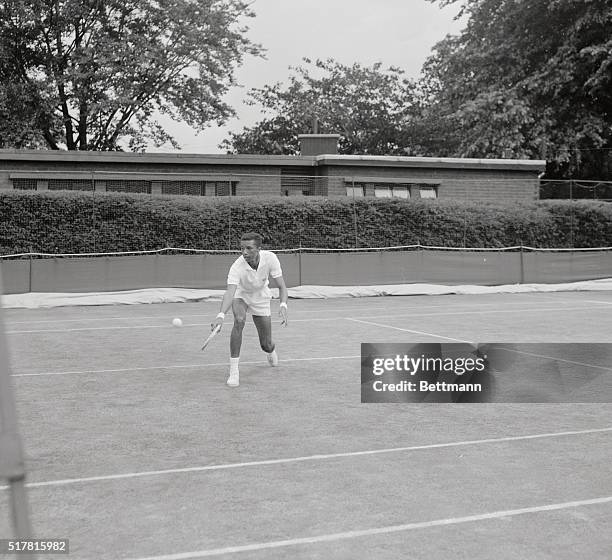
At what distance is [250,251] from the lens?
10430 millimetres

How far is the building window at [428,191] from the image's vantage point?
3381 cm

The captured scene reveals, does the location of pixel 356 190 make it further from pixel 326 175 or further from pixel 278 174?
pixel 278 174

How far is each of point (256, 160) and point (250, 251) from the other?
2117cm

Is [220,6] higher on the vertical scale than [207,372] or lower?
higher

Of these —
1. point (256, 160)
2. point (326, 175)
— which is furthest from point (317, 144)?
point (256, 160)

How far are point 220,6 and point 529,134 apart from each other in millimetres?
18226

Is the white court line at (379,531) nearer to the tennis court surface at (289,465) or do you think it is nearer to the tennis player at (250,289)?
the tennis court surface at (289,465)

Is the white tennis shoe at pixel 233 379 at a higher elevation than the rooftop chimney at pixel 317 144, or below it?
below

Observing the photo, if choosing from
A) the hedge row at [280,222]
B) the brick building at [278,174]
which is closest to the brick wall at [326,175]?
the brick building at [278,174]

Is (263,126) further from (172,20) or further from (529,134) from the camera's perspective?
(529,134)

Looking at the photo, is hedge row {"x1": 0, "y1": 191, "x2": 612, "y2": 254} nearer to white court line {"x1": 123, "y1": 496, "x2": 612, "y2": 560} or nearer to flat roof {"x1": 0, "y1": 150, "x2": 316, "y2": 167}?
flat roof {"x1": 0, "y1": 150, "x2": 316, "y2": 167}

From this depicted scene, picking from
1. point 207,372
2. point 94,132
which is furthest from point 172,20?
point 207,372

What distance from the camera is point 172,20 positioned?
45406 mm

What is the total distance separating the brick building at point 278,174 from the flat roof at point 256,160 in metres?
0.03
